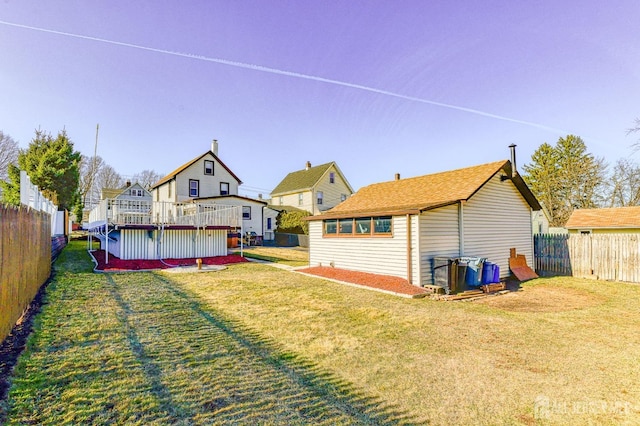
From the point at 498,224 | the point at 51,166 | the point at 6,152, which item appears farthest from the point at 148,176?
the point at 498,224

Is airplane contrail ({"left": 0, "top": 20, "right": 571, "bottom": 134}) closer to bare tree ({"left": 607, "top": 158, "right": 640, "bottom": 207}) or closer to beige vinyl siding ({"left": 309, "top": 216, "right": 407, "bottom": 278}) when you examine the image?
beige vinyl siding ({"left": 309, "top": 216, "right": 407, "bottom": 278})

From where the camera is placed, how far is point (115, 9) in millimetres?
11055

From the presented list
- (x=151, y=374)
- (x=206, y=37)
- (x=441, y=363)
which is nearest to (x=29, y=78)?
(x=206, y=37)

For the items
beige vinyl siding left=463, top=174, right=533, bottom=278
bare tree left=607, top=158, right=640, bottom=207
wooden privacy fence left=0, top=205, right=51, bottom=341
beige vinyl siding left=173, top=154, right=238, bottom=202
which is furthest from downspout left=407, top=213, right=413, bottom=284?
bare tree left=607, top=158, right=640, bottom=207

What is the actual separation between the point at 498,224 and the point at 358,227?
6.00 metres

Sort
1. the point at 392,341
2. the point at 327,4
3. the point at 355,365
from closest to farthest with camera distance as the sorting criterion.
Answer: the point at 355,365 → the point at 392,341 → the point at 327,4

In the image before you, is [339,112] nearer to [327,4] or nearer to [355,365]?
[327,4]

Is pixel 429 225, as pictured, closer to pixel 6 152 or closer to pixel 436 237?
pixel 436 237

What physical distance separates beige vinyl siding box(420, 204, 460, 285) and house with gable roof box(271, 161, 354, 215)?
2217 centimetres

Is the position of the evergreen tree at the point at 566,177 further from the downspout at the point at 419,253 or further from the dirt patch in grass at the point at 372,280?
the downspout at the point at 419,253

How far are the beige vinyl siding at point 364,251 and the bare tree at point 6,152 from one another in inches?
1709

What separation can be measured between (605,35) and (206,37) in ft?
54.7

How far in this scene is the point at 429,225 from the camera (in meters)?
10.8

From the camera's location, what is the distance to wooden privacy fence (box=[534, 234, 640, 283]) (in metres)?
11.9
